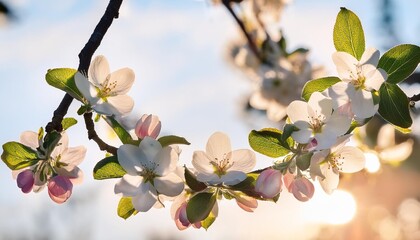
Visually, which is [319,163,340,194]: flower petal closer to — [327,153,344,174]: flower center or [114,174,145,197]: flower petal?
[327,153,344,174]: flower center

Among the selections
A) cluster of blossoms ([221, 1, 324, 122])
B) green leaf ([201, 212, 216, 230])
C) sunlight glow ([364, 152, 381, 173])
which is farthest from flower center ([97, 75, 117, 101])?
cluster of blossoms ([221, 1, 324, 122])

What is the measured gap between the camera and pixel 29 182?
1.00 m

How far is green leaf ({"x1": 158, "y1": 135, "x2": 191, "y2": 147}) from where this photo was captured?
36.5 inches

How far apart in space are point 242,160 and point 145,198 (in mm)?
143

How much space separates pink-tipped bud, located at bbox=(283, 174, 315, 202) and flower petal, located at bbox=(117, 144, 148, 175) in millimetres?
195

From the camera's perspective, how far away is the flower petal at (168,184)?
0.97m

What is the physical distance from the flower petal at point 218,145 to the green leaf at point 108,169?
12 centimetres

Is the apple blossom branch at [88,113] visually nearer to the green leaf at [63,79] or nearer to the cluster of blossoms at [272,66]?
the green leaf at [63,79]

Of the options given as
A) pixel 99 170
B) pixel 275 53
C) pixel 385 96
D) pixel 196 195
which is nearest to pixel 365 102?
pixel 385 96

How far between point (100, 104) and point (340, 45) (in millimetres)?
336

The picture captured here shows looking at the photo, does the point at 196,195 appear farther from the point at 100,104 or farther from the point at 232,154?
the point at 100,104

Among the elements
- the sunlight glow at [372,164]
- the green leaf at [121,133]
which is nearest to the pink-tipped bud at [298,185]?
the green leaf at [121,133]

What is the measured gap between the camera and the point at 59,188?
1013 mm

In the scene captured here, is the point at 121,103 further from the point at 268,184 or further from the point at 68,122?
the point at 268,184
